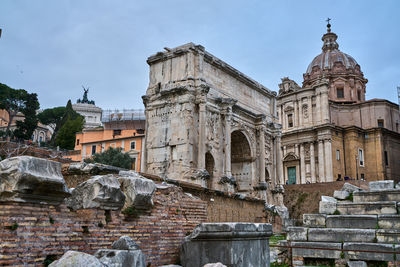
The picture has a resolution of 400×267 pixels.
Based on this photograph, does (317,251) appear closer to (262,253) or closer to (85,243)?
(262,253)

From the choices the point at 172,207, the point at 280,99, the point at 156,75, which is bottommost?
the point at 172,207

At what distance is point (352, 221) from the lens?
28.9ft

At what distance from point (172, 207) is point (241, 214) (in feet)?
34.1

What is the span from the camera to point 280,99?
146 feet

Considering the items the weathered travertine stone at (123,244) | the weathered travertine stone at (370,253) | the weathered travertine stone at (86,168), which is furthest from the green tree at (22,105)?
the weathered travertine stone at (123,244)

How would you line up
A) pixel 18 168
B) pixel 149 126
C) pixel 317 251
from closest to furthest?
pixel 18 168
pixel 317 251
pixel 149 126

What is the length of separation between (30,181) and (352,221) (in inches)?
279


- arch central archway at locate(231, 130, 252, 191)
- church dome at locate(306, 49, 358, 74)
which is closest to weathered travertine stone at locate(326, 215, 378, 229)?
arch central archway at locate(231, 130, 252, 191)

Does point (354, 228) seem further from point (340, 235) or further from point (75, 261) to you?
point (75, 261)

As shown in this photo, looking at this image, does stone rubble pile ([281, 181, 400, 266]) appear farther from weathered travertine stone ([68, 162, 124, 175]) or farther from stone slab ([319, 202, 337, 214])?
weathered travertine stone ([68, 162, 124, 175])

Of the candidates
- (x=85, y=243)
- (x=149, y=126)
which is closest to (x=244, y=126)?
(x=149, y=126)

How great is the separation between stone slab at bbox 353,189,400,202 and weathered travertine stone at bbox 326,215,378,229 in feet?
2.11

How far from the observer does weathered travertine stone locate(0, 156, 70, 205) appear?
4.15 meters

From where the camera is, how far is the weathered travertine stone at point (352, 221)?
858 centimetres
